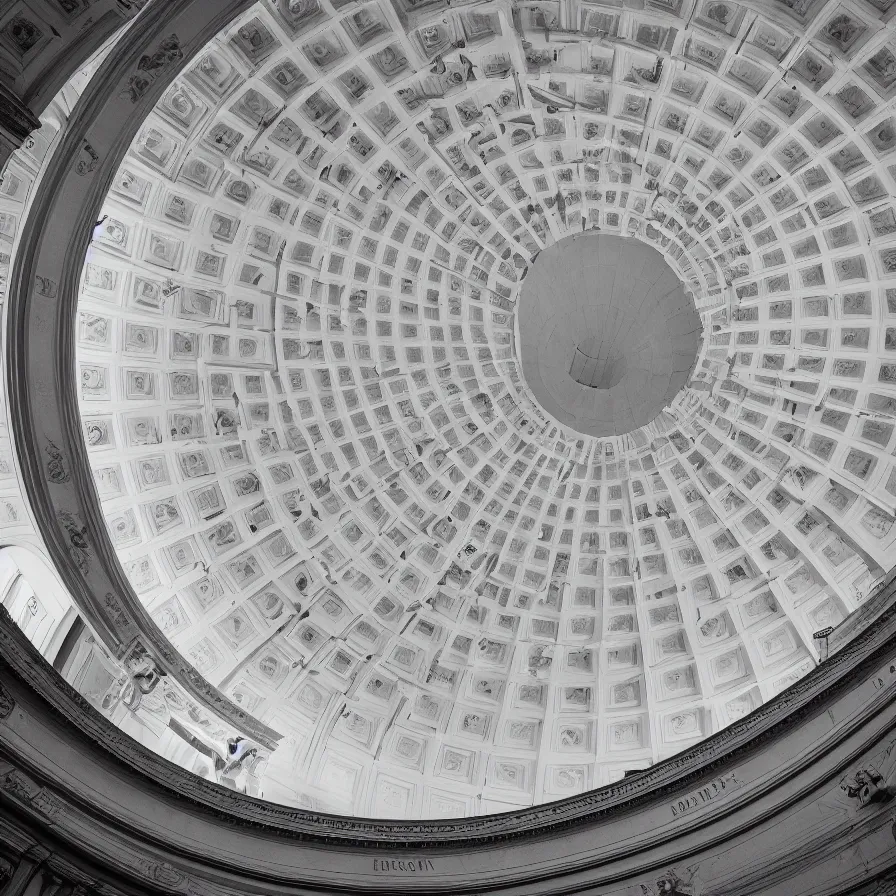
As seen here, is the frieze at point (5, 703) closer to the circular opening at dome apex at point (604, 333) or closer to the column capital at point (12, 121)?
the column capital at point (12, 121)

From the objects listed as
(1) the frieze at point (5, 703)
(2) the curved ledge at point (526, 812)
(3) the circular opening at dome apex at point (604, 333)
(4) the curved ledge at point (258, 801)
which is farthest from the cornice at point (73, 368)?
(3) the circular opening at dome apex at point (604, 333)

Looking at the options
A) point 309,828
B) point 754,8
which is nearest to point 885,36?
point 754,8

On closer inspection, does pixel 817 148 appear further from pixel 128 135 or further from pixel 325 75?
pixel 128 135

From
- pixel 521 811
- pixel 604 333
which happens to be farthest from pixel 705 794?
pixel 604 333

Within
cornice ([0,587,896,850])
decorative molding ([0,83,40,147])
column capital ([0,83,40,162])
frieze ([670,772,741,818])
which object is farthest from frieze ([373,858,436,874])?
decorative molding ([0,83,40,147])

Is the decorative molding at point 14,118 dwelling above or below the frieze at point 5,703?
above

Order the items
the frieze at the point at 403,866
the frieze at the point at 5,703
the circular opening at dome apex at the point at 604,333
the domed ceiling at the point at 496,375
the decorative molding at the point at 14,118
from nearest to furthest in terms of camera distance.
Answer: the decorative molding at the point at 14,118 < the frieze at the point at 5,703 < the frieze at the point at 403,866 < the domed ceiling at the point at 496,375 < the circular opening at dome apex at the point at 604,333

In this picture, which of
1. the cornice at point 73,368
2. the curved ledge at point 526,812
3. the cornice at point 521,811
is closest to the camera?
the curved ledge at point 526,812

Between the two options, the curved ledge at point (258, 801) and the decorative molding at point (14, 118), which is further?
the curved ledge at point (258, 801)

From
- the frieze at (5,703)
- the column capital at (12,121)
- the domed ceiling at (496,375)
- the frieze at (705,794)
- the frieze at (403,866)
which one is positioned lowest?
the frieze at (5,703)

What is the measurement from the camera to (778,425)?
29.3 m

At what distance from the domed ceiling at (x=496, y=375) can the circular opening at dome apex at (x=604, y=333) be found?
0.14 metres

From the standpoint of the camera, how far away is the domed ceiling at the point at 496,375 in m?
23.3

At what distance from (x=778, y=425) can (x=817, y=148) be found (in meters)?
9.58
